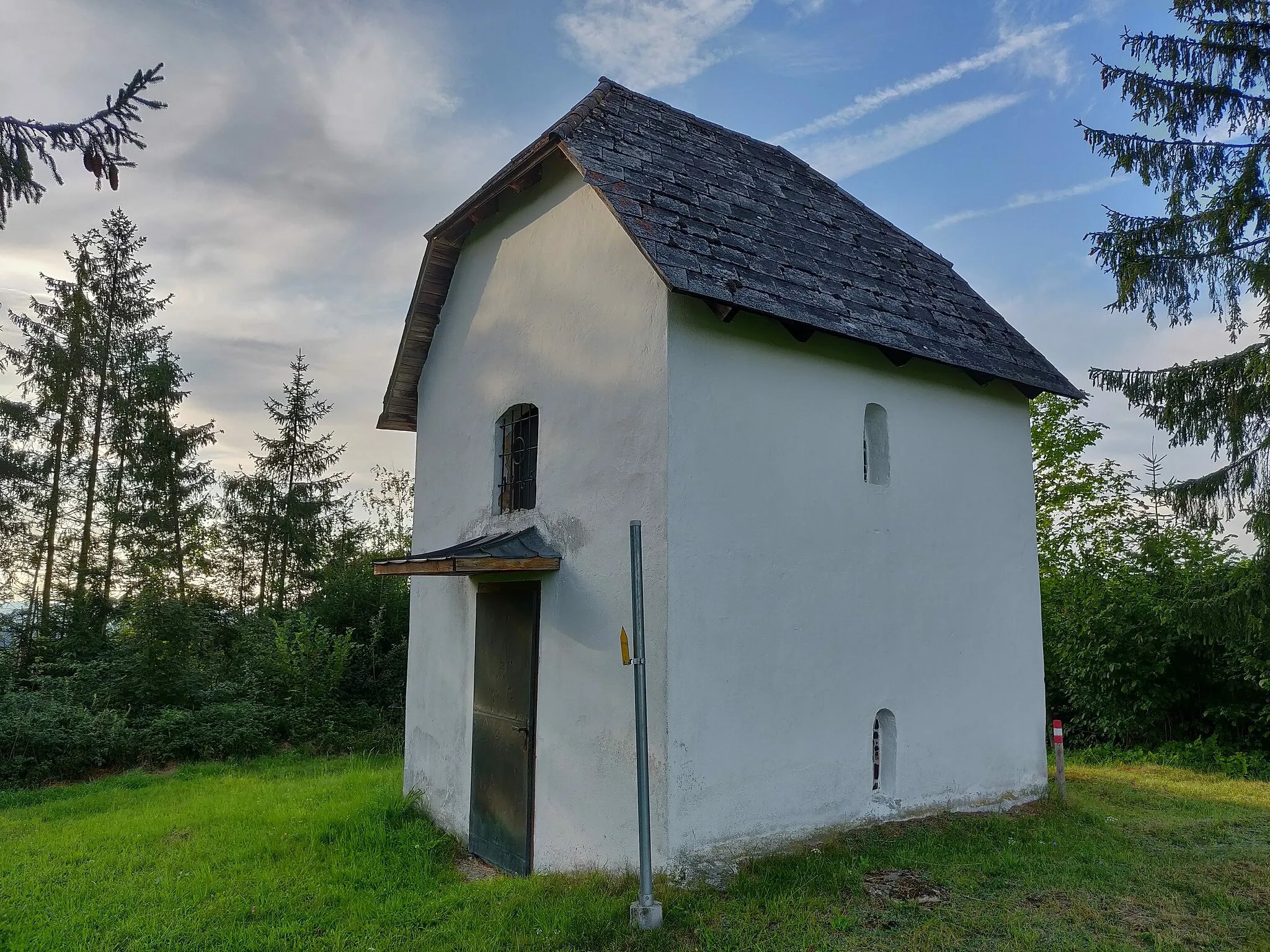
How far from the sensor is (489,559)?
6.41m

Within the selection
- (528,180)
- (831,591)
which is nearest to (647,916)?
(831,591)

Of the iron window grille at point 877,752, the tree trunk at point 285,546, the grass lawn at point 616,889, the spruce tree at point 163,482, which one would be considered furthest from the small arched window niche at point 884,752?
the tree trunk at point 285,546

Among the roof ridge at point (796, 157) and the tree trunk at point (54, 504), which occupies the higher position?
the roof ridge at point (796, 157)

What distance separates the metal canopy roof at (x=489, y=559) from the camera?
6355mm

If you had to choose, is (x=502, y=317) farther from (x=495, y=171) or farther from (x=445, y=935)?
(x=445, y=935)

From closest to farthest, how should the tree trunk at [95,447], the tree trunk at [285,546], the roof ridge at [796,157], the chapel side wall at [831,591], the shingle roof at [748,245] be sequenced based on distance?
the chapel side wall at [831,591] → the shingle roof at [748,245] → the roof ridge at [796,157] → the tree trunk at [95,447] → the tree trunk at [285,546]

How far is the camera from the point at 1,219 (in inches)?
173

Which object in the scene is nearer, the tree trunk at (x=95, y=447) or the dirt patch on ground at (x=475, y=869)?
the dirt patch on ground at (x=475, y=869)

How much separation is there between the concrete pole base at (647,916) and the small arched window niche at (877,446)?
4.12 meters

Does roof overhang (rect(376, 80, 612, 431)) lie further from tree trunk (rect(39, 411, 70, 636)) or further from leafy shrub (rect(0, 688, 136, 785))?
tree trunk (rect(39, 411, 70, 636))

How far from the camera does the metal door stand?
6.98 meters

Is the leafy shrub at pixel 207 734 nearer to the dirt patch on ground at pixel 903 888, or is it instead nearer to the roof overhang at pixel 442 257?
the roof overhang at pixel 442 257

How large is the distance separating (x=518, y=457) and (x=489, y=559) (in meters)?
1.82

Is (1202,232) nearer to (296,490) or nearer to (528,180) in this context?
(528,180)
